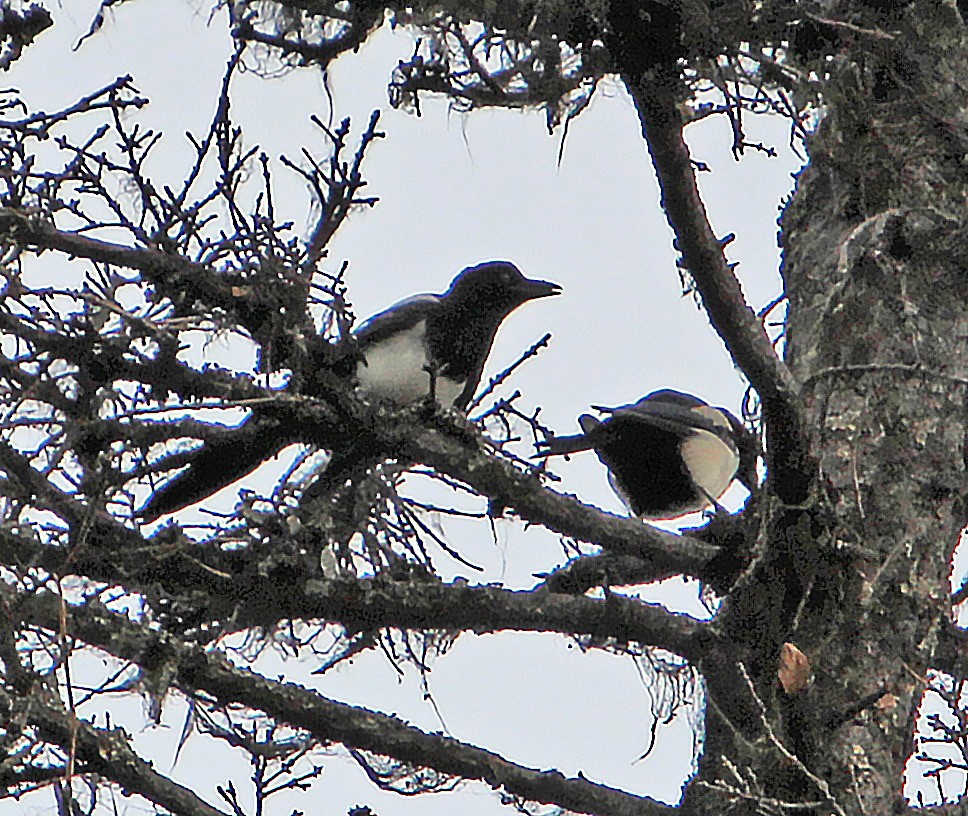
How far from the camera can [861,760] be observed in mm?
3029

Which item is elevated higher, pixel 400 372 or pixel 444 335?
pixel 444 335

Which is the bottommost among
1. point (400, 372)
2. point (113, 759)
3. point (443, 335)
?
point (113, 759)

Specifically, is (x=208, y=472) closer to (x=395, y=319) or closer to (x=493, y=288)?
(x=395, y=319)

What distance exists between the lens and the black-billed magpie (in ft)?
15.3

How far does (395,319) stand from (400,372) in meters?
0.23

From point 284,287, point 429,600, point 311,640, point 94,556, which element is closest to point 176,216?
point 284,287

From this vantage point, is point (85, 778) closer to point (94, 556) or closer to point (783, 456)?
point (94, 556)

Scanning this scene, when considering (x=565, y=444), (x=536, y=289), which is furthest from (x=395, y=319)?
(x=565, y=444)

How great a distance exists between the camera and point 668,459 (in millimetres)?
4496

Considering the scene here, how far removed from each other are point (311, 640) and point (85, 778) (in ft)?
2.59

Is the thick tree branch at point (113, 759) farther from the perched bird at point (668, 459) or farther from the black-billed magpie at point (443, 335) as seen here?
A: the black-billed magpie at point (443, 335)

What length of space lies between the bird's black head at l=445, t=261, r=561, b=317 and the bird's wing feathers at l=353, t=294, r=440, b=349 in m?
0.10

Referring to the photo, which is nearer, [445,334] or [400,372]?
[400,372]

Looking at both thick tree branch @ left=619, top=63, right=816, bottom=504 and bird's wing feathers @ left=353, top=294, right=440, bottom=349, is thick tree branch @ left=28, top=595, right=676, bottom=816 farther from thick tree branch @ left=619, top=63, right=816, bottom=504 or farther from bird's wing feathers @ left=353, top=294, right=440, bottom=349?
bird's wing feathers @ left=353, top=294, right=440, bottom=349
